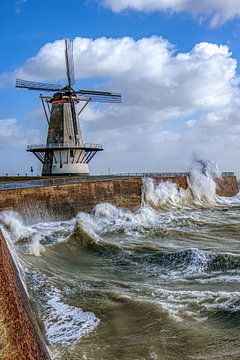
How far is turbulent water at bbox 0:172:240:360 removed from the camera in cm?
574

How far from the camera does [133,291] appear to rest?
8422 mm

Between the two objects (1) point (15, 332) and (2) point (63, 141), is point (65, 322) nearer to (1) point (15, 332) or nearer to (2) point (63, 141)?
(1) point (15, 332)

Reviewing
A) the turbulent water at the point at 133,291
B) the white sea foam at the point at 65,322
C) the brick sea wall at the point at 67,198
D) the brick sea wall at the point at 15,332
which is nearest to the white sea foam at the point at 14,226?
the turbulent water at the point at 133,291

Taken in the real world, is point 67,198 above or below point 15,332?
above

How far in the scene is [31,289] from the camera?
28.2 feet

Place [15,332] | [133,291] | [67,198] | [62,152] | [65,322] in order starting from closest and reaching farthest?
[15,332], [65,322], [133,291], [67,198], [62,152]

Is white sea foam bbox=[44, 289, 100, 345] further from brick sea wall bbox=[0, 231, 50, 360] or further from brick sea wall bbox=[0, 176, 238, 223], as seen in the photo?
brick sea wall bbox=[0, 176, 238, 223]

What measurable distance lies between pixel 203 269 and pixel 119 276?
7.00 feet

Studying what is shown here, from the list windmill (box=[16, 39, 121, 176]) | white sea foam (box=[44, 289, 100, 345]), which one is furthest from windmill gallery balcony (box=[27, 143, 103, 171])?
white sea foam (box=[44, 289, 100, 345])

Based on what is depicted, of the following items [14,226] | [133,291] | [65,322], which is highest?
[14,226]

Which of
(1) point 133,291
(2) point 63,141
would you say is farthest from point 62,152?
(1) point 133,291

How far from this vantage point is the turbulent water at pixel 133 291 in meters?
5.74

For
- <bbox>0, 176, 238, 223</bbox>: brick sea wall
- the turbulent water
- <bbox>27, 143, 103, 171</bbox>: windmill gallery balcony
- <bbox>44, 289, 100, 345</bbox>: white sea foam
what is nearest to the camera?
the turbulent water

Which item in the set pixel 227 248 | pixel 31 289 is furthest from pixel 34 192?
pixel 31 289
